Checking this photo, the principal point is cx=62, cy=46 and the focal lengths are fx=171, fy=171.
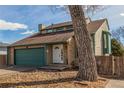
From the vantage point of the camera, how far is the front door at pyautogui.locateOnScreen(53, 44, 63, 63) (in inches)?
703

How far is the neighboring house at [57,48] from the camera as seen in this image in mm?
16875

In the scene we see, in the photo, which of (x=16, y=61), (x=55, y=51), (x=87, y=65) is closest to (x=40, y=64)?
(x=55, y=51)

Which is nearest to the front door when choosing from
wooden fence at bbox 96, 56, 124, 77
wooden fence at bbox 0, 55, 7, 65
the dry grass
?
wooden fence at bbox 96, 56, 124, 77

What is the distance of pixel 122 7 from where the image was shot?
1698 centimetres

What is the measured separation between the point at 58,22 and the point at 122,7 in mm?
9511

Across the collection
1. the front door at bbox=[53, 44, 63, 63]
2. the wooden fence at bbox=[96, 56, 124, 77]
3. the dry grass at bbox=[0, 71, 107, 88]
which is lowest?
the dry grass at bbox=[0, 71, 107, 88]

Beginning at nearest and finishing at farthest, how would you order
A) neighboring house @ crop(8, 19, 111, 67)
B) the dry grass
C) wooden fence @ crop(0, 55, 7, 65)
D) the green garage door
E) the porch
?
the dry grass < the porch < neighboring house @ crop(8, 19, 111, 67) < the green garage door < wooden fence @ crop(0, 55, 7, 65)

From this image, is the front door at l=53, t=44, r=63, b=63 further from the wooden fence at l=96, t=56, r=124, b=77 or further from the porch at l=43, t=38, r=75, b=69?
the wooden fence at l=96, t=56, r=124, b=77

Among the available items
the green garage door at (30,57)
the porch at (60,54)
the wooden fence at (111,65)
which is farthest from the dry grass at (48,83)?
the green garage door at (30,57)

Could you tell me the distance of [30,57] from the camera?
1981cm

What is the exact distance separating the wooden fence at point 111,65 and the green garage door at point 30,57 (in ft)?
22.8

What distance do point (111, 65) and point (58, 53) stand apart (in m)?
6.90
